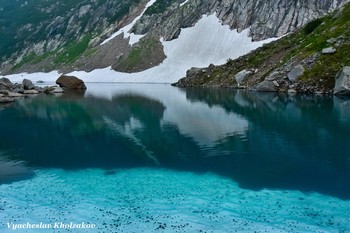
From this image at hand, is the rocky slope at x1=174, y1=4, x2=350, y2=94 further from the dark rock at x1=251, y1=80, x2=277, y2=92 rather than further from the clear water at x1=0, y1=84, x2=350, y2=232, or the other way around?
the clear water at x1=0, y1=84, x2=350, y2=232

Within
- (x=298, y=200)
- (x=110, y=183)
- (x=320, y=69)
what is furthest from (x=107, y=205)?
(x=320, y=69)

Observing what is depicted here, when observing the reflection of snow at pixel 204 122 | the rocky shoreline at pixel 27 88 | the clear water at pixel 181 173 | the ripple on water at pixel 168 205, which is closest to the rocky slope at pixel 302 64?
the clear water at pixel 181 173

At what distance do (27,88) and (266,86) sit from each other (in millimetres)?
78127

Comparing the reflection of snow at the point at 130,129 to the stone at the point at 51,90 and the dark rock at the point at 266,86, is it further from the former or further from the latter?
the stone at the point at 51,90

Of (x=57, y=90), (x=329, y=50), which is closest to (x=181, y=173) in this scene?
(x=329, y=50)

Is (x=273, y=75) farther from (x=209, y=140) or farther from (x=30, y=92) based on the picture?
(x=30, y=92)

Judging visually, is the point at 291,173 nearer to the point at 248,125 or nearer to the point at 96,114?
the point at 248,125

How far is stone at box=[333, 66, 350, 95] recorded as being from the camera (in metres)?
82.3

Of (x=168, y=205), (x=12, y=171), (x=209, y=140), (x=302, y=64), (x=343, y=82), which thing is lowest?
(x=168, y=205)

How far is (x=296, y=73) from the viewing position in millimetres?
97750

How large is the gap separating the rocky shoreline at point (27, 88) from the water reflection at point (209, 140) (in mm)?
41032

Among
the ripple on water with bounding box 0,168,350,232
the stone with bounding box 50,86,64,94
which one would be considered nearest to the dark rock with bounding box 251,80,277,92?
the stone with bounding box 50,86,64,94

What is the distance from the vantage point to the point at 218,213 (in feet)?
79.7

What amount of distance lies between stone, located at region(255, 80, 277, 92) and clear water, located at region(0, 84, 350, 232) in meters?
42.5
